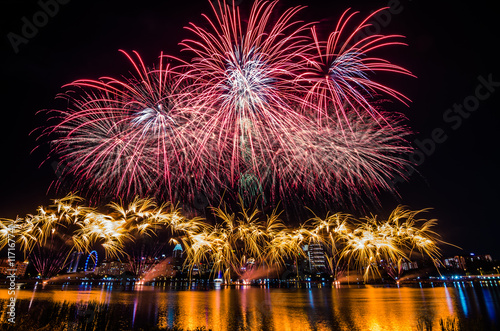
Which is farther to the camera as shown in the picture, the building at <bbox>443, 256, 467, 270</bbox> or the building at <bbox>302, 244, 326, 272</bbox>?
the building at <bbox>302, 244, 326, 272</bbox>

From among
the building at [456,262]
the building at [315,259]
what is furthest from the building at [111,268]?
the building at [456,262]

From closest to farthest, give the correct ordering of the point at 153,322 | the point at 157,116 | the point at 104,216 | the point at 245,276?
the point at 153,322, the point at 157,116, the point at 104,216, the point at 245,276

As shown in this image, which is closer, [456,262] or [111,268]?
[456,262]

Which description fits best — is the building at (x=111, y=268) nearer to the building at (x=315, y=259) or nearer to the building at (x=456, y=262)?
the building at (x=315, y=259)

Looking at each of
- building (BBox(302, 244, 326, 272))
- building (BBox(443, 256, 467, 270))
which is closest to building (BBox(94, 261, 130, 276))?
building (BBox(302, 244, 326, 272))

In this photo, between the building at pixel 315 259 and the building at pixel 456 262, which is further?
the building at pixel 315 259

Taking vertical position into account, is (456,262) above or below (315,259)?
below

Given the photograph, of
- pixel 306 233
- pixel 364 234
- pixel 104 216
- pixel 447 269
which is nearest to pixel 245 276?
pixel 306 233

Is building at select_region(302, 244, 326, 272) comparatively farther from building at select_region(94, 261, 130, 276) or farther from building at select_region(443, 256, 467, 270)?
building at select_region(94, 261, 130, 276)

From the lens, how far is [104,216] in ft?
104

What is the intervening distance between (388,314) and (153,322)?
1282cm

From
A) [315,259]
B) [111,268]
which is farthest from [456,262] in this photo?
[111,268]

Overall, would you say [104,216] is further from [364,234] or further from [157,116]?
[364,234]

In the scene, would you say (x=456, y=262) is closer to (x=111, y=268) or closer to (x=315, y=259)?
(x=315, y=259)
